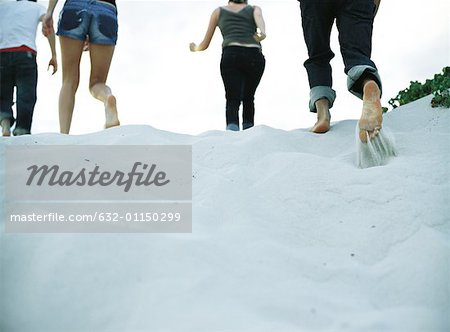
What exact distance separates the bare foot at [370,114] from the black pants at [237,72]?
5.80 feet

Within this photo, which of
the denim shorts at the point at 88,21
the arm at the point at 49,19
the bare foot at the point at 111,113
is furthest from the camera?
the arm at the point at 49,19

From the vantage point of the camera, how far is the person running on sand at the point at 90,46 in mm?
3473

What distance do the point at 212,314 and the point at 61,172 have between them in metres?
1.21

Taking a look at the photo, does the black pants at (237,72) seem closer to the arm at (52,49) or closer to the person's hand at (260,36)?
the person's hand at (260,36)

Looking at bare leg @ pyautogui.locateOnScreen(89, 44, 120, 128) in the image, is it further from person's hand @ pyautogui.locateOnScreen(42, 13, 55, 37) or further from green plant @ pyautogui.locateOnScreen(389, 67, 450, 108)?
green plant @ pyautogui.locateOnScreen(389, 67, 450, 108)

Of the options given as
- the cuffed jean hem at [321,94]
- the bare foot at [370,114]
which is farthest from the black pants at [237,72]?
the bare foot at [370,114]

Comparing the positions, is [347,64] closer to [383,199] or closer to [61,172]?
[383,199]

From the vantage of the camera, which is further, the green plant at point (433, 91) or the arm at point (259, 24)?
the arm at point (259, 24)

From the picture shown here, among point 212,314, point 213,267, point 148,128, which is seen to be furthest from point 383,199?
point 148,128

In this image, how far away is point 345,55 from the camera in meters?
2.85

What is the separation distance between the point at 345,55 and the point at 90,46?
1.90 metres

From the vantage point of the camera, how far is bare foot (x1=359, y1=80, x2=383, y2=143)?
2.35 m

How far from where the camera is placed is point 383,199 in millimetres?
1917

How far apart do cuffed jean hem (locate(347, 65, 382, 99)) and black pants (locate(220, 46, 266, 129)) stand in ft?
5.16
